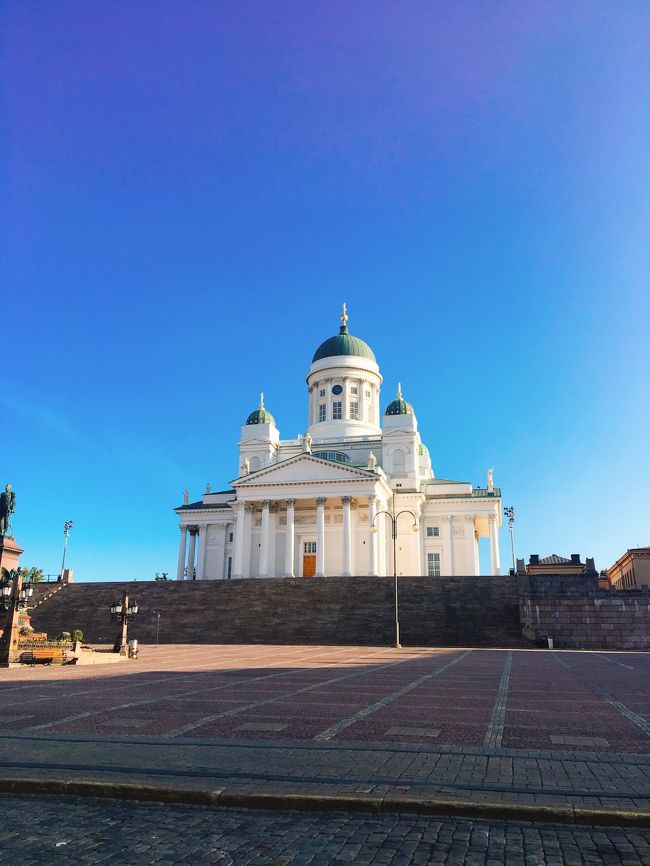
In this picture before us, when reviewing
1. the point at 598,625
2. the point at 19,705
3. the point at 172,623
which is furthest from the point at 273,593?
the point at 19,705

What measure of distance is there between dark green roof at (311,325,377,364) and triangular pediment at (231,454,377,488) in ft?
64.1

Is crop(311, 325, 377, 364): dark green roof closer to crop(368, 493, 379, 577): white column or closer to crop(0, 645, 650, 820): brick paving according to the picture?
crop(368, 493, 379, 577): white column

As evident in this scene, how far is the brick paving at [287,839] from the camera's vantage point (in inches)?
192

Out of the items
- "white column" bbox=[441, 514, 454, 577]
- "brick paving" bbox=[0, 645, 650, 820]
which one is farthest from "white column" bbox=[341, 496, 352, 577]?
"brick paving" bbox=[0, 645, 650, 820]

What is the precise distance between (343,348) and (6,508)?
51.3 metres

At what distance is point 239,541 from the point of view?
61.2m

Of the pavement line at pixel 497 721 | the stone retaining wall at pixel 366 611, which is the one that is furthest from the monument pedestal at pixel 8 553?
the pavement line at pixel 497 721

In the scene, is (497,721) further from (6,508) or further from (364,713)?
(6,508)

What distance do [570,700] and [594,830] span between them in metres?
9.24

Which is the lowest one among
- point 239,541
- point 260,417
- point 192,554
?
point 192,554

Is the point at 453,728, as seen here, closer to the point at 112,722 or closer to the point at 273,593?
the point at 112,722

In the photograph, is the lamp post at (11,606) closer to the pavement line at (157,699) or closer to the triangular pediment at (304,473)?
the pavement line at (157,699)

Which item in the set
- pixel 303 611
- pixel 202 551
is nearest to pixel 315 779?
pixel 303 611

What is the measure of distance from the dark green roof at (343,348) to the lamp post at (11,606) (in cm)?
5514
